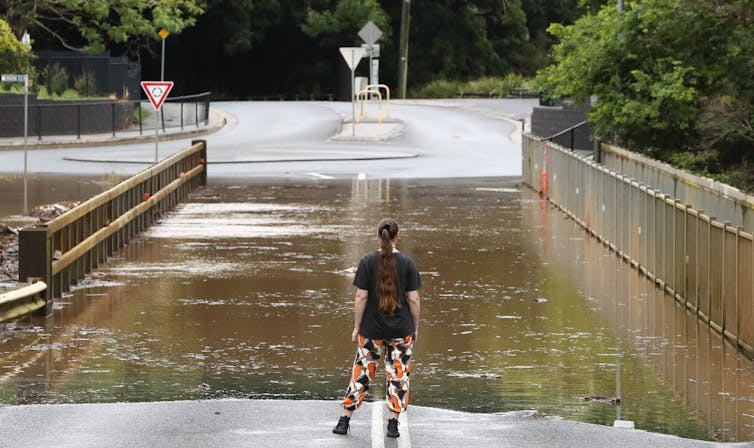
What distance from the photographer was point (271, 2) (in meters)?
91.1

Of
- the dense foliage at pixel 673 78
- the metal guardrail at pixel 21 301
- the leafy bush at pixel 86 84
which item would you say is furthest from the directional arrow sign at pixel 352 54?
the metal guardrail at pixel 21 301

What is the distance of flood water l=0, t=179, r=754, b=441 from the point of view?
44.1 feet

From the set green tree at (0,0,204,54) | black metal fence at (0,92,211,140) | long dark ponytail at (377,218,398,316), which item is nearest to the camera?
long dark ponytail at (377,218,398,316)

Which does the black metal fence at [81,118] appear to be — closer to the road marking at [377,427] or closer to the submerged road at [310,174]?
the submerged road at [310,174]

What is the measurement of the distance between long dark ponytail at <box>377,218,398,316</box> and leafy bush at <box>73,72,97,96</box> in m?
52.8

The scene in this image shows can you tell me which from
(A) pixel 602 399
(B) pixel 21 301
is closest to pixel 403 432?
(A) pixel 602 399

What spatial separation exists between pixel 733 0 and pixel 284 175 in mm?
14500

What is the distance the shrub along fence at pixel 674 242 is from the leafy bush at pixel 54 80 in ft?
114

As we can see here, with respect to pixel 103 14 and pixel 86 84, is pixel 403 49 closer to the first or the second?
pixel 103 14

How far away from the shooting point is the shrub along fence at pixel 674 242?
15758 mm

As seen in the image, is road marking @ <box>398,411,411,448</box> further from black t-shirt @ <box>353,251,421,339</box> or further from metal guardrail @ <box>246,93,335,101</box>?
metal guardrail @ <box>246,93,335,101</box>

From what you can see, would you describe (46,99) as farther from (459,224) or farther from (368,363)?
(368,363)

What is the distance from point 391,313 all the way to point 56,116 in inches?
1894

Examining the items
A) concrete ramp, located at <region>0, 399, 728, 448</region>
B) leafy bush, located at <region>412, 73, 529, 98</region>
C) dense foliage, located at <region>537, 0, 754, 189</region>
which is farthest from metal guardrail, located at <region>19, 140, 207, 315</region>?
leafy bush, located at <region>412, 73, 529, 98</region>
